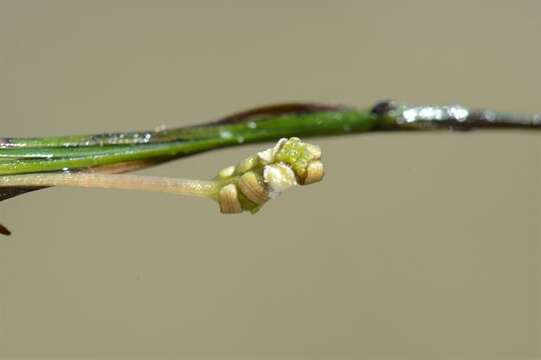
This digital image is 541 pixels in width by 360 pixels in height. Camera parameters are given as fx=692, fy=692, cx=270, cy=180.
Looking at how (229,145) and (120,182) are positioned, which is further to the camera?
(229,145)

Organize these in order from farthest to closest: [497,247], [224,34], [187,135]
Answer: [224,34] → [497,247] → [187,135]

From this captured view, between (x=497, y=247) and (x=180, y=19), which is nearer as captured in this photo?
(x=497, y=247)

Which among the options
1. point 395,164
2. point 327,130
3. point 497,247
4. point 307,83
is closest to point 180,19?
point 307,83

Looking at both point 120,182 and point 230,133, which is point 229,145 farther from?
point 120,182

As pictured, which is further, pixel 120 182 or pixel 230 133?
pixel 230 133

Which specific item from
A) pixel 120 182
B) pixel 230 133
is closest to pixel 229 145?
pixel 230 133

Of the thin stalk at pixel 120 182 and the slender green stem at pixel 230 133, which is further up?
the slender green stem at pixel 230 133

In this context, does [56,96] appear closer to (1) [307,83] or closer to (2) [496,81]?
(1) [307,83]

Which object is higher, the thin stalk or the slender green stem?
the slender green stem

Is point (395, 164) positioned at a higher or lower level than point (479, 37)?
lower

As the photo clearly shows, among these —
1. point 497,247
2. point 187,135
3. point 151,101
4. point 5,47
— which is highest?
point 5,47

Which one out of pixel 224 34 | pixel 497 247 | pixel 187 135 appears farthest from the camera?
pixel 224 34
